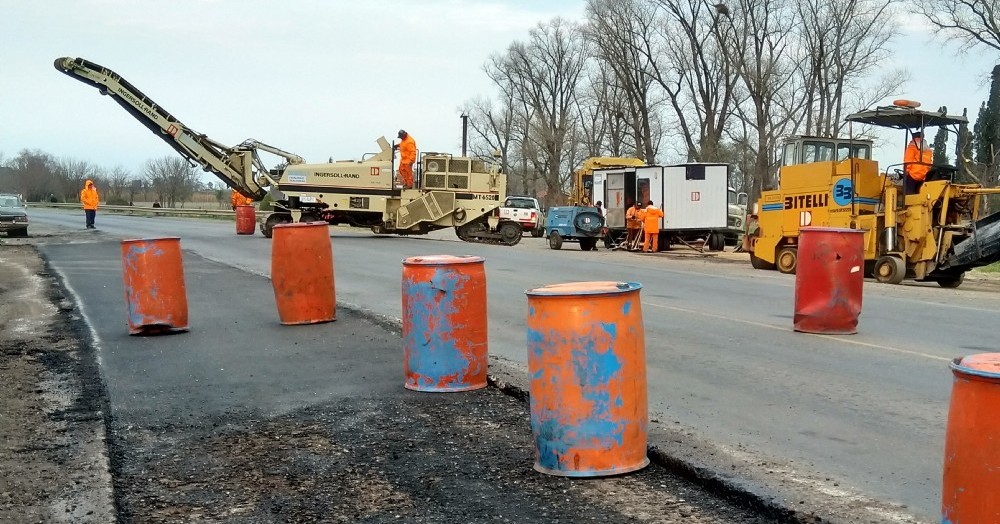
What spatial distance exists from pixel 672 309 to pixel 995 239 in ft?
24.9

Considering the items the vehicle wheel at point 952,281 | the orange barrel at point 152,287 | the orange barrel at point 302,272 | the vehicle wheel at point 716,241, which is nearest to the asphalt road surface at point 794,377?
the vehicle wheel at point 952,281

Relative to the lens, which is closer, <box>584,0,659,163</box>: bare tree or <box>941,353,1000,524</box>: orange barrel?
<box>941,353,1000,524</box>: orange barrel

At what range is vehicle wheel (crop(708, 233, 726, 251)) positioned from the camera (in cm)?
3100

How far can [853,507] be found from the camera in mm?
4578

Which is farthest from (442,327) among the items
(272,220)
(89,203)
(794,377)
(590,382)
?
(89,203)

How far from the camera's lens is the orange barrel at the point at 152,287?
10617 millimetres

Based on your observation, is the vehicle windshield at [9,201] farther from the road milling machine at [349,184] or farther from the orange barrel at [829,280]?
the orange barrel at [829,280]

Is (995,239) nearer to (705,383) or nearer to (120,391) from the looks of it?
(705,383)

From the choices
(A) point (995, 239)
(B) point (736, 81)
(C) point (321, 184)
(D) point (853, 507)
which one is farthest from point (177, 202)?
(D) point (853, 507)

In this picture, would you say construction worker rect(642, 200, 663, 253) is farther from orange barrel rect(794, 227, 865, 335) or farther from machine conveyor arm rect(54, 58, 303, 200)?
orange barrel rect(794, 227, 865, 335)

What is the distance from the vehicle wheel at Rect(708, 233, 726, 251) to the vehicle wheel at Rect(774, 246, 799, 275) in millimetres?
8589

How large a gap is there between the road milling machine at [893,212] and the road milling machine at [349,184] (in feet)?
40.2

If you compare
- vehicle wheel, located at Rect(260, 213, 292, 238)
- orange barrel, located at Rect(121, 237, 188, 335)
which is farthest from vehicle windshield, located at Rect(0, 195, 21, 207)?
orange barrel, located at Rect(121, 237, 188, 335)

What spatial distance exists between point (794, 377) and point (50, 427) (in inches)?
218
